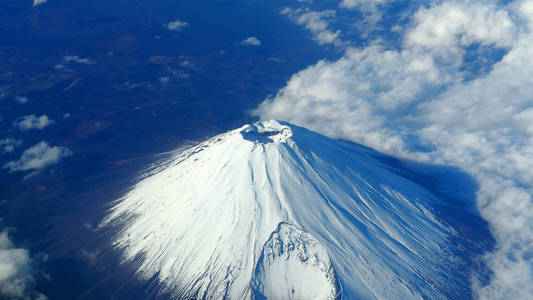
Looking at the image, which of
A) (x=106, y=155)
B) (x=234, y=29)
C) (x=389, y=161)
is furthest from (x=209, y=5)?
(x=389, y=161)

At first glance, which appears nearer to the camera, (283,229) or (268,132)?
(283,229)

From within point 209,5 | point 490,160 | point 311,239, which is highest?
point 209,5

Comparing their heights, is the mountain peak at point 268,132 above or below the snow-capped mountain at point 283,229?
above

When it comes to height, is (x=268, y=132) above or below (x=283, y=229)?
above

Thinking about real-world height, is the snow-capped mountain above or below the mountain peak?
below

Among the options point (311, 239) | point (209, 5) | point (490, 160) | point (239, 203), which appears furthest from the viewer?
point (209, 5)

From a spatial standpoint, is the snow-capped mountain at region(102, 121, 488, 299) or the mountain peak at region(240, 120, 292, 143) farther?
the mountain peak at region(240, 120, 292, 143)

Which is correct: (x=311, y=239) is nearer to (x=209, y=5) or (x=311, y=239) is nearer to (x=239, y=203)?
(x=239, y=203)

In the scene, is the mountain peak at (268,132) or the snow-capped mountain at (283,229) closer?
the snow-capped mountain at (283,229)
